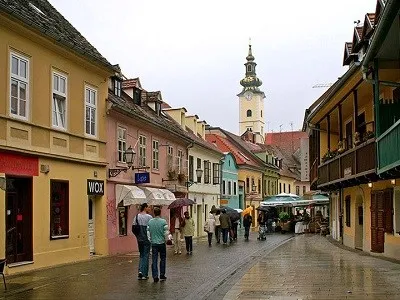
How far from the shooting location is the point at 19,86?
672 inches

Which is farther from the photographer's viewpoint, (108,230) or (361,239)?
(361,239)

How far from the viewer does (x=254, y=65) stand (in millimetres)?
113062

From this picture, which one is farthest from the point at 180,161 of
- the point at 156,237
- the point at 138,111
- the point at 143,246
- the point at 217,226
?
the point at 156,237

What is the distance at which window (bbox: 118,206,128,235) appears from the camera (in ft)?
81.1

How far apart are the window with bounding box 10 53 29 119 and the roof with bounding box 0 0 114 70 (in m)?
0.99

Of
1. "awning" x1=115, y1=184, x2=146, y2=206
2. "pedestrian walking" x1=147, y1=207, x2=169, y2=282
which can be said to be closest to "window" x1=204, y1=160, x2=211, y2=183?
"awning" x1=115, y1=184, x2=146, y2=206

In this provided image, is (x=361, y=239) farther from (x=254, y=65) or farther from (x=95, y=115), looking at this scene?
(x=254, y=65)

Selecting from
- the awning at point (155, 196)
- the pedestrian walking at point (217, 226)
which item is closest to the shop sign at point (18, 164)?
the awning at point (155, 196)

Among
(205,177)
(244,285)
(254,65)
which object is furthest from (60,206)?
(254,65)

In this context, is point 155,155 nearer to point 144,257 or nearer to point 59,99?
point 59,99

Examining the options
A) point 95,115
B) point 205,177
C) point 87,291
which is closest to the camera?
point 87,291

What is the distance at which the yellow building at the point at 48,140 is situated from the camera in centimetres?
1655

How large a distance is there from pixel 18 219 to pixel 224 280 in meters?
6.06

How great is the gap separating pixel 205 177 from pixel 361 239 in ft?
58.7
